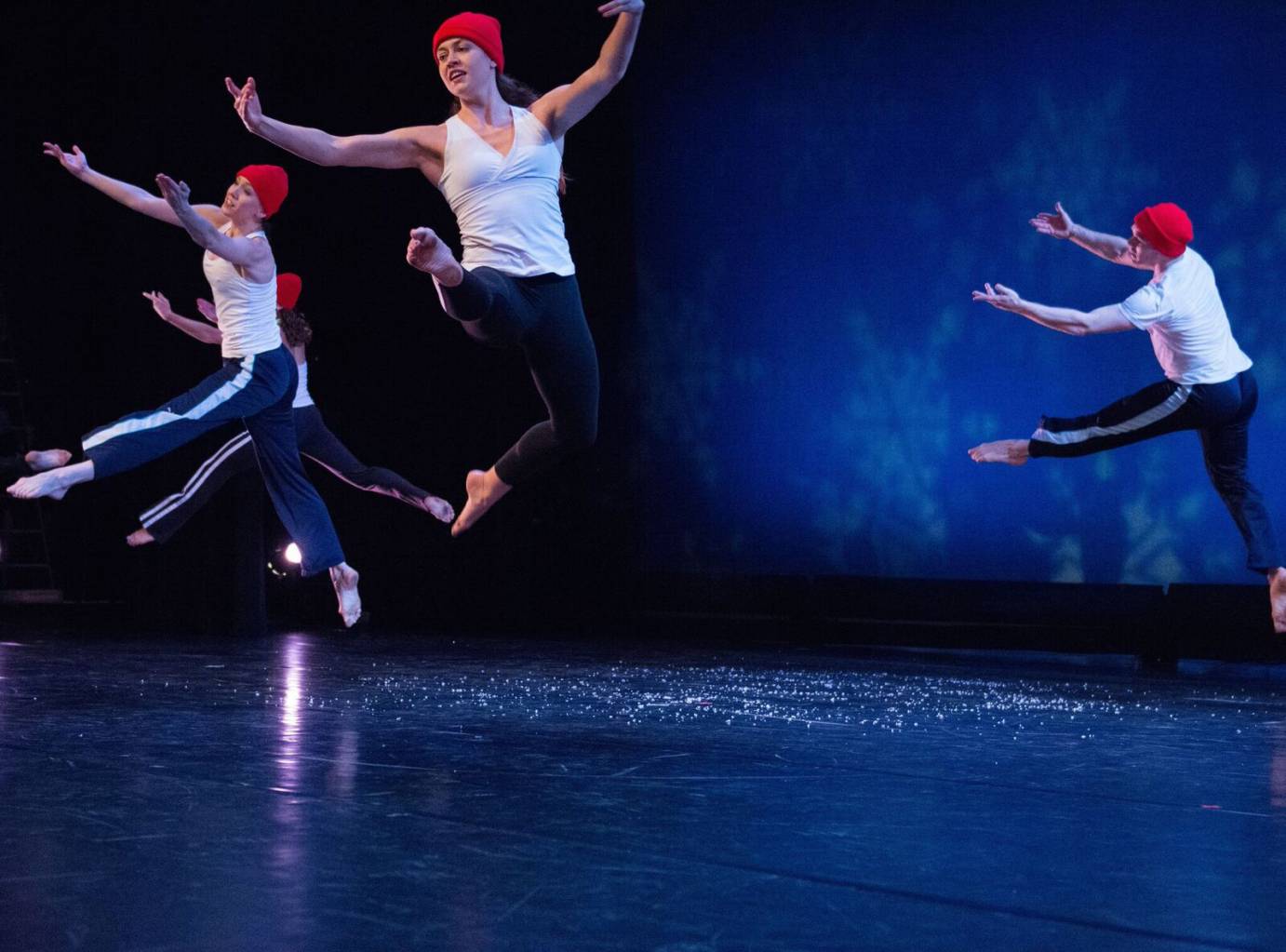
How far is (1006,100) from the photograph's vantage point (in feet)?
23.1

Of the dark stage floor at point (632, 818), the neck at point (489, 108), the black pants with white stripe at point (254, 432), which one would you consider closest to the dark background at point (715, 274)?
the black pants with white stripe at point (254, 432)

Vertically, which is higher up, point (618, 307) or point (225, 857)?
point (618, 307)

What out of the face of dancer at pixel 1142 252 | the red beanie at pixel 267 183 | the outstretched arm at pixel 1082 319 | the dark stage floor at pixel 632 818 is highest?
the red beanie at pixel 267 183

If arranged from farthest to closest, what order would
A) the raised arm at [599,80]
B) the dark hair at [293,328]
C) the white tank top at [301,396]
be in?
the dark hair at [293,328]
the white tank top at [301,396]
the raised arm at [599,80]

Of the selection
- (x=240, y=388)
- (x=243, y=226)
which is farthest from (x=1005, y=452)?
(x=243, y=226)

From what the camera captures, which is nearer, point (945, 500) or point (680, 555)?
point (945, 500)

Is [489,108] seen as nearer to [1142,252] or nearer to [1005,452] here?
[1005,452]

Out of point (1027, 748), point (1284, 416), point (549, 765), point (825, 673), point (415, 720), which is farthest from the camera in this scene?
point (1284, 416)

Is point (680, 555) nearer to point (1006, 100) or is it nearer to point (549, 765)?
point (1006, 100)

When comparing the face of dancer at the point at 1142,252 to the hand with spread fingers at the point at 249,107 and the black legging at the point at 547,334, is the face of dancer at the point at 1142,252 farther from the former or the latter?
the hand with spread fingers at the point at 249,107

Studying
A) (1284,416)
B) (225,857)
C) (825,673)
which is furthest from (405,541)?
(225,857)

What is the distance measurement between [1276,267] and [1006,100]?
1.48 metres

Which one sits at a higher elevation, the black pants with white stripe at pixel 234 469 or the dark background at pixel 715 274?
the dark background at pixel 715 274

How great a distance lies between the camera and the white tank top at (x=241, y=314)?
5.06 metres
